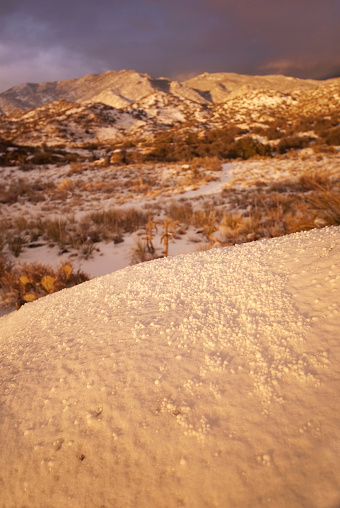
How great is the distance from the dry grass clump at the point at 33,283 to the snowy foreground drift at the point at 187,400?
139cm

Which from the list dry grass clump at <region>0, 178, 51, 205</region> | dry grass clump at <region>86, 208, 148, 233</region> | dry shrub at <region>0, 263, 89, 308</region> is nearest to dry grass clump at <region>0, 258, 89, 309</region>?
dry shrub at <region>0, 263, 89, 308</region>

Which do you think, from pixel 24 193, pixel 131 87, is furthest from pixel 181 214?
pixel 131 87

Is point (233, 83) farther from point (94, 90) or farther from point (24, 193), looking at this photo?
point (24, 193)

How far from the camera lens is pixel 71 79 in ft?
254

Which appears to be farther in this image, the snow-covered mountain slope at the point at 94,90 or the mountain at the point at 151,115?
the snow-covered mountain slope at the point at 94,90

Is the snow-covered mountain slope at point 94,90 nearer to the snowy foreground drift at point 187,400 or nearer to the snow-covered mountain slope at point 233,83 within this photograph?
the snow-covered mountain slope at point 233,83

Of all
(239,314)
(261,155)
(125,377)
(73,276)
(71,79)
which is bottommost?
(73,276)

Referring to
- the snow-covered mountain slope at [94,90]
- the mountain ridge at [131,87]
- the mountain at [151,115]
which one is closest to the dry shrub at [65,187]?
the mountain at [151,115]

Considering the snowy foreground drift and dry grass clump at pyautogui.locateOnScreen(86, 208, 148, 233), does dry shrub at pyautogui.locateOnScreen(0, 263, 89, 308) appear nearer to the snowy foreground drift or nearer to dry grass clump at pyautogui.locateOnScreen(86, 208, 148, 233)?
the snowy foreground drift

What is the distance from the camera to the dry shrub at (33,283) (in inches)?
116

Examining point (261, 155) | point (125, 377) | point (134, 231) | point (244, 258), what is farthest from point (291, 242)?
point (261, 155)

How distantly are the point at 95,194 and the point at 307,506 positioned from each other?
10.5 metres

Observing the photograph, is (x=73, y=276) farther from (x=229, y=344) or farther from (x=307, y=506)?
(x=307, y=506)

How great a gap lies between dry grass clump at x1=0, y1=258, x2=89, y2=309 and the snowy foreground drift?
139cm
